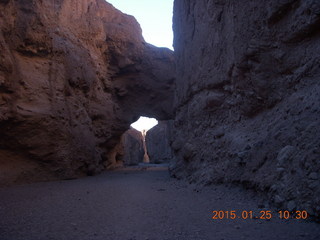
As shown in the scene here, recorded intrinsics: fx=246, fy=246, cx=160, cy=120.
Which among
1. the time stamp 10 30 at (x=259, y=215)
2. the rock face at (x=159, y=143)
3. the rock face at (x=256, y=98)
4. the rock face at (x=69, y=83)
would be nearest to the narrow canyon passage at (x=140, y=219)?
the time stamp 10 30 at (x=259, y=215)

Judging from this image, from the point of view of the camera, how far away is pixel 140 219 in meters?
2.64

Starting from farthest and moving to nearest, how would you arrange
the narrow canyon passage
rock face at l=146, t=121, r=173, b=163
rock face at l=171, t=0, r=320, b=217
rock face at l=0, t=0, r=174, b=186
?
rock face at l=146, t=121, r=173, b=163
rock face at l=0, t=0, r=174, b=186
rock face at l=171, t=0, r=320, b=217
the narrow canyon passage

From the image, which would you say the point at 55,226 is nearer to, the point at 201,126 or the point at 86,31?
the point at 201,126

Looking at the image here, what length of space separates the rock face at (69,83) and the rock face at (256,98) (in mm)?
3623

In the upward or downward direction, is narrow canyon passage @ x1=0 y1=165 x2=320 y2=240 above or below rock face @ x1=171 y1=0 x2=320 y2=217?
below

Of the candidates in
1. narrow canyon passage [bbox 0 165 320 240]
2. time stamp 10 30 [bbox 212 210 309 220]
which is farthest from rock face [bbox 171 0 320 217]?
narrow canyon passage [bbox 0 165 320 240]

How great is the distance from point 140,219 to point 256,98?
2.73 m

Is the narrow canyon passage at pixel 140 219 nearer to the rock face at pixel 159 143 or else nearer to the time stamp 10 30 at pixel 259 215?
the time stamp 10 30 at pixel 259 215

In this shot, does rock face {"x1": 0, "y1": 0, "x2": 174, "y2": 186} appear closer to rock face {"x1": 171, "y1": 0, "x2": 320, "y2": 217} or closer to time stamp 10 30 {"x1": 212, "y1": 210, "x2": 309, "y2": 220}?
rock face {"x1": 171, "y1": 0, "x2": 320, "y2": 217}

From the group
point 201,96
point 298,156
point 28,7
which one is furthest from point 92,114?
point 298,156

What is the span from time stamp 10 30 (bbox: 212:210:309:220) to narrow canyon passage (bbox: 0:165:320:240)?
2.0 inches

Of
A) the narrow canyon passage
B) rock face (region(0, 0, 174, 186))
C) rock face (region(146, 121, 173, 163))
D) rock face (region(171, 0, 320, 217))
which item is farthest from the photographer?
rock face (region(146, 121, 173, 163))

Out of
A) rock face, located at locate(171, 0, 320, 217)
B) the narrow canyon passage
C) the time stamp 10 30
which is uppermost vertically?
rock face, located at locate(171, 0, 320, 217)

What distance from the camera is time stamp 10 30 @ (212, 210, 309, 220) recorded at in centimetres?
234
